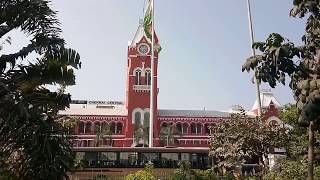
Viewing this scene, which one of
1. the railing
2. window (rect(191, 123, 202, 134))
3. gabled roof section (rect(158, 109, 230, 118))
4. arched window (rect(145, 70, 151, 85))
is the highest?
arched window (rect(145, 70, 151, 85))

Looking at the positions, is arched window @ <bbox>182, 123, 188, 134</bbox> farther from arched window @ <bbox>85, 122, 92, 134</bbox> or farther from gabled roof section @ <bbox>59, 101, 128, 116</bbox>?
arched window @ <bbox>85, 122, 92, 134</bbox>

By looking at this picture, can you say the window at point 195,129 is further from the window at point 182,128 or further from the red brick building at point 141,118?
the window at point 182,128

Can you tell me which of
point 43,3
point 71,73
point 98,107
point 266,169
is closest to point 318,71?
point 71,73

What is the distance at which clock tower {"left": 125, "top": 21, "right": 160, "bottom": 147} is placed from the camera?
58.4 meters

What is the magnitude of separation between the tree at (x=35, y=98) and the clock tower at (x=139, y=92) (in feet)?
155

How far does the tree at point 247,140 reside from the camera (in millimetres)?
23891

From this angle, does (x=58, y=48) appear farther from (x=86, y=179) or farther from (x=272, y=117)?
(x=272, y=117)

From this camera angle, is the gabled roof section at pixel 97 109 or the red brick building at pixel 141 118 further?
the gabled roof section at pixel 97 109

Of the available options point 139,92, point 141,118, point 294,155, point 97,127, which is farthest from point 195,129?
point 294,155

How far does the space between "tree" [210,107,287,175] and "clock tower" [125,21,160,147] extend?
107 feet

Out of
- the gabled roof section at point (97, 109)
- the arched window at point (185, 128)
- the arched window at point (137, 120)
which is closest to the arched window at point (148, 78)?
the arched window at point (137, 120)

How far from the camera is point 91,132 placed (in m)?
61.2

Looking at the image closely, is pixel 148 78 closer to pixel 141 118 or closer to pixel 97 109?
pixel 141 118

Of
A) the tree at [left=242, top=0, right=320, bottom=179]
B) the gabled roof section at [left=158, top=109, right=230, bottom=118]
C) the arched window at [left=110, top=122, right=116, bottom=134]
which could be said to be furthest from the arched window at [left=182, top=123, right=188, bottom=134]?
the tree at [left=242, top=0, right=320, bottom=179]
